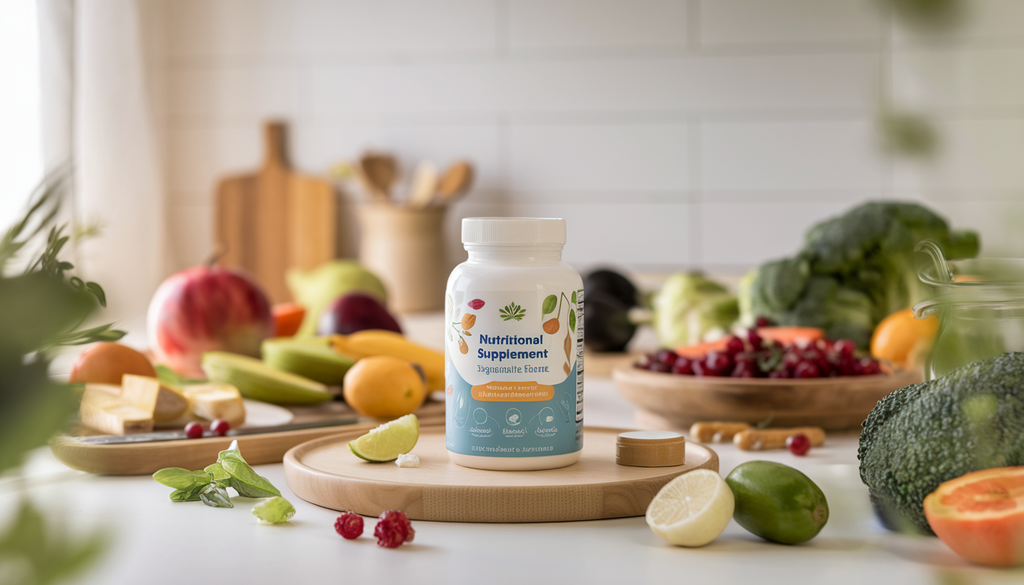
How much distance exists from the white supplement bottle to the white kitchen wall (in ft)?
6.26

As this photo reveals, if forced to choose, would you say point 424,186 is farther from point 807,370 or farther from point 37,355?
point 37,355

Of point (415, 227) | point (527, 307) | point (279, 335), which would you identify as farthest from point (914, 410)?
point (415, 227)

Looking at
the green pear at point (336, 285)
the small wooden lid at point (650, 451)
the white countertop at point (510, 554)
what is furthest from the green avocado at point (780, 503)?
the green pear at point (336, 285)

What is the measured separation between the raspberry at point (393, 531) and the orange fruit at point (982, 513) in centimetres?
30

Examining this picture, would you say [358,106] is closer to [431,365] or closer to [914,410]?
[431,365]

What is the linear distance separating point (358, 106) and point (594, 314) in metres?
1.41

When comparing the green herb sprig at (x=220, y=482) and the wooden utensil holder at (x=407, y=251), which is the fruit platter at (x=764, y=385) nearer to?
the green herb sprig at (x=220, y=482)

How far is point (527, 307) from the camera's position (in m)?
0.63

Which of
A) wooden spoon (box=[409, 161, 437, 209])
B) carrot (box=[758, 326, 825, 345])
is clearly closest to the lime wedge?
carrot (box=[758, 326, 825, 345])

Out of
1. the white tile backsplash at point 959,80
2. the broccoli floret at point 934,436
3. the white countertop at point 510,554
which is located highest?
the white tile backsplash at point 959,80

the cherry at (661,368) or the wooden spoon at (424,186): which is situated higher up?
the wooden spoon at (424,186)

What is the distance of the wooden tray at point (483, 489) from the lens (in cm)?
62

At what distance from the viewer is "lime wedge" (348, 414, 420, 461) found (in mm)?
700

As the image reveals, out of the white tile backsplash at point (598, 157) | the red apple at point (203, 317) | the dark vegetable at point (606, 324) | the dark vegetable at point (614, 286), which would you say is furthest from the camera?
the white tile backsplash at point (598, 157)
